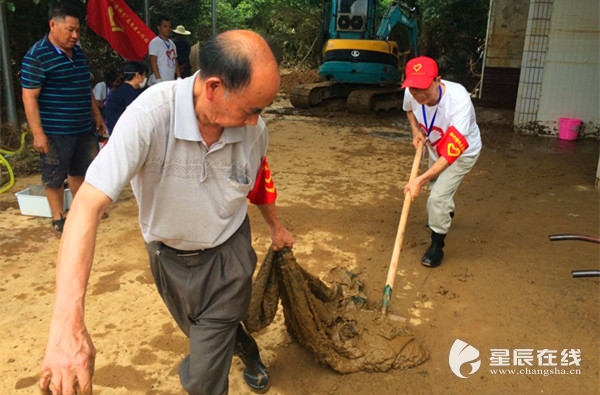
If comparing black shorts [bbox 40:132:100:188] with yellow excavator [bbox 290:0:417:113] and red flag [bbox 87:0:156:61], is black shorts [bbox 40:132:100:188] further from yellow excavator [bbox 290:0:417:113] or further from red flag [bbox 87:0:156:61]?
yellow excavator [bbox 290:0:417:113]

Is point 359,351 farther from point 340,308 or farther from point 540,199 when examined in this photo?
point 540,199

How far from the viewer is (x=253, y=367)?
2.71 m

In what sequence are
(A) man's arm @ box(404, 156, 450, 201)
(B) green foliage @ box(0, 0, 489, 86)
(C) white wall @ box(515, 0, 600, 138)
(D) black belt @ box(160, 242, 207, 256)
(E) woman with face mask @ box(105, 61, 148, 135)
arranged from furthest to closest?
(B) green foliage @ box(0, 0, 489, 86) < (C) white wall @ box(515, 0, 600, 138) < (E) woman with face mask @ box(105, 61, 148, 135) < (A) man's arm @ box(404, 156, 450, 201) < (D) black belt @ box(160, 242, 207, 256)

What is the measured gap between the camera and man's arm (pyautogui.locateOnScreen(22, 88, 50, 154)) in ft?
13.5

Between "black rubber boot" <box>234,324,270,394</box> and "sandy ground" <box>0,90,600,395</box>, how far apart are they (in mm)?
92

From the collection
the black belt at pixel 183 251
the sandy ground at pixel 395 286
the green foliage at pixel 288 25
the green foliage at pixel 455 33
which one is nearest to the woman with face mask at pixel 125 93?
the sandy ground at pixel 395 286

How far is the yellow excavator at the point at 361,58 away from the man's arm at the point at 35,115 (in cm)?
765

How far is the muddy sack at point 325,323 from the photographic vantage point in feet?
9.08

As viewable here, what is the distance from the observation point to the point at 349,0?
11.7 metres

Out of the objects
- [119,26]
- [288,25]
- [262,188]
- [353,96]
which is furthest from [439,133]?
[288,25]

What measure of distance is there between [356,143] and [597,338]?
558 cm

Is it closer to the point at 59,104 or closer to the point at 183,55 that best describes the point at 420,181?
the point at 59,104

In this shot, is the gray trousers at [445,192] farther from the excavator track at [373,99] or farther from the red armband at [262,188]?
the excavator track at [373,99]

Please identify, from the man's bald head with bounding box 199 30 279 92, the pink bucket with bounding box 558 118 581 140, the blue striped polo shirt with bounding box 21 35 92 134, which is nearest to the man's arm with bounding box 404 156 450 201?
the man's bald head with bounding box 199 30 279 92
